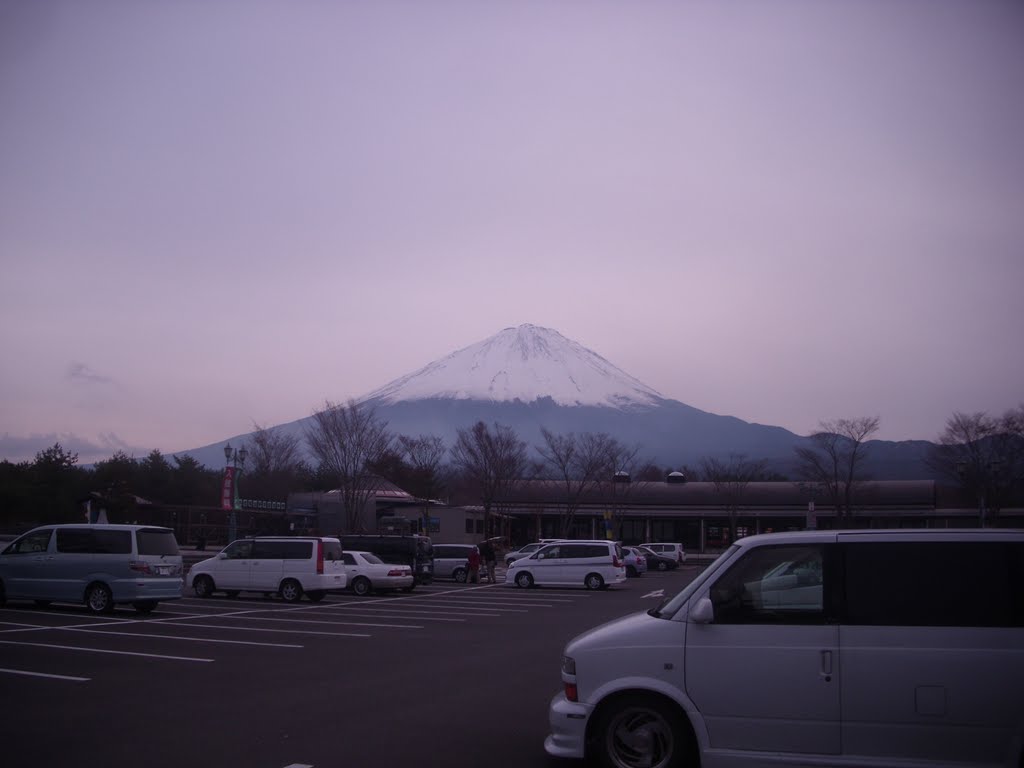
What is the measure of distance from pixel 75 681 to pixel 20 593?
9.53 metres

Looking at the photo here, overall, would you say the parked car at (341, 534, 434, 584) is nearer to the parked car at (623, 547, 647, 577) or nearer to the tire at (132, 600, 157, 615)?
the tire at (132, 600, 157, 615)

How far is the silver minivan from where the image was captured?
18250 millimetres

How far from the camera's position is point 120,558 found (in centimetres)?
1833

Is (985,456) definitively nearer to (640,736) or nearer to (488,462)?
(488,462)

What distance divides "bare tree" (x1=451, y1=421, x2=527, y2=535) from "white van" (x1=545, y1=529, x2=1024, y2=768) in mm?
44381

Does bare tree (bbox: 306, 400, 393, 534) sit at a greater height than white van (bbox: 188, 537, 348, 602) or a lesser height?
greater

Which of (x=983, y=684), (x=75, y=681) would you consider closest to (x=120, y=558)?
(x=75, y=681)

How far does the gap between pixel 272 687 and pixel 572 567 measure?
873 inches

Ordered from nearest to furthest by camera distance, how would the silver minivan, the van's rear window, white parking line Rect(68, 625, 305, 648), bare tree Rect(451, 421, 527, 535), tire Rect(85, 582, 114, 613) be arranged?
white parking line Rect(68, 625, 305, 648)
the silver minivan
tire Rect(85, 582, 114, 613)
the van's rear window
bare tree Rect(451, 421, 527, 535)

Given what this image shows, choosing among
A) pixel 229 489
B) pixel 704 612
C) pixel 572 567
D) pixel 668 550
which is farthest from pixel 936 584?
pixel 668 550

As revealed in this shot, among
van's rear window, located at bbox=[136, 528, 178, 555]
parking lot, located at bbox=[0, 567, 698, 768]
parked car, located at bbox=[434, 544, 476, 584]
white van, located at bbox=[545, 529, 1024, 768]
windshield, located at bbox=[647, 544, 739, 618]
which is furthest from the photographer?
parked car, located at bbox=[434, 544, 476, 584]

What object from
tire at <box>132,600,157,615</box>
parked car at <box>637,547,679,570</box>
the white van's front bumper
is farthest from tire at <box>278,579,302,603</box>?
parked car at <box>637,547,679,570</box>

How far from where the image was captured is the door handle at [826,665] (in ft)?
20.6

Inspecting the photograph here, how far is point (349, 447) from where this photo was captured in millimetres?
46812
